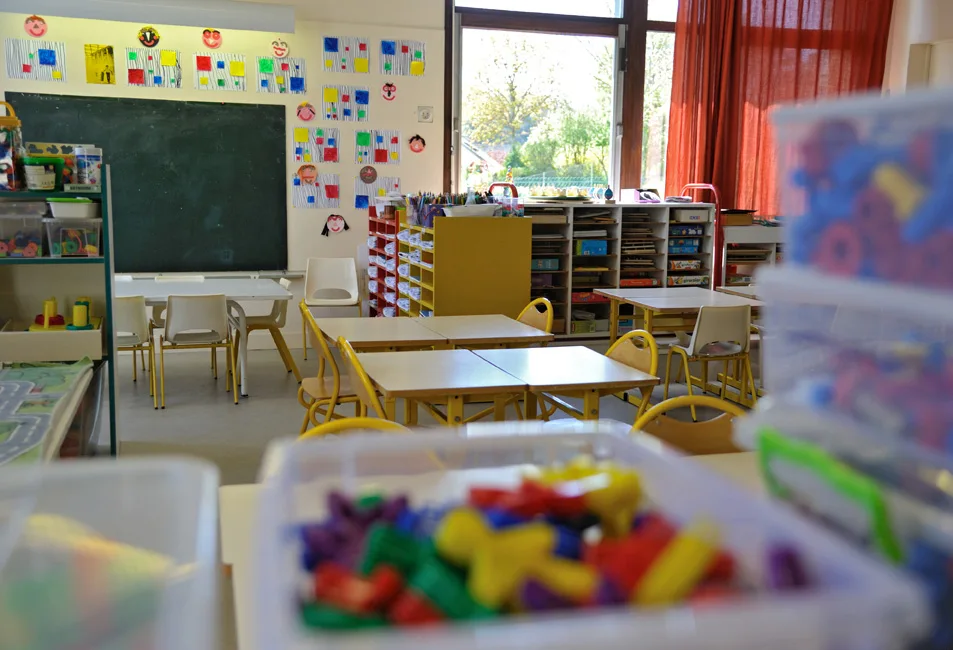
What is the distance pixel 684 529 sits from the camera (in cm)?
89

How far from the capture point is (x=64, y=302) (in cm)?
403

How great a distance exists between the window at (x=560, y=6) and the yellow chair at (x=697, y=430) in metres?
5.98

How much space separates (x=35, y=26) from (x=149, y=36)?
78cm

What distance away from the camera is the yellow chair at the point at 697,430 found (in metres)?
2.34

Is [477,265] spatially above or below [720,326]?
above

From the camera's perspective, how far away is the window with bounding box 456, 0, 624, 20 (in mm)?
7605

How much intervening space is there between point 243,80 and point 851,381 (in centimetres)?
669

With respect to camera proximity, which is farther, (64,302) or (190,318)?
(190,318)

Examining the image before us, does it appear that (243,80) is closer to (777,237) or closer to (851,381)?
(777,237)

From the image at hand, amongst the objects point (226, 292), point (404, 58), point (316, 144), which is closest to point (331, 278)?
point (316, 144)

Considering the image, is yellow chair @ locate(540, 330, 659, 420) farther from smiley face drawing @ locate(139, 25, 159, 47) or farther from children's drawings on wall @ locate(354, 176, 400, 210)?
smiley face drawing @ locate(139, 25, 159, 47)

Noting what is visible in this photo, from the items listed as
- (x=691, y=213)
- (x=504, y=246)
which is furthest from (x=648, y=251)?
(x=504, y=246)

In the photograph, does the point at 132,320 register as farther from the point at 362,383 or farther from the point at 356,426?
the point at 356,426

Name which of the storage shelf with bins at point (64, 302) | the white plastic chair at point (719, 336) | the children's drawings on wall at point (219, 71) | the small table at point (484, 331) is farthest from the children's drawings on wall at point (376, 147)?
the storage shelf with bins at point (64, 302)
